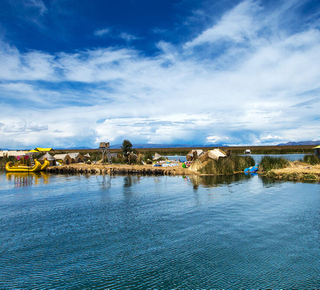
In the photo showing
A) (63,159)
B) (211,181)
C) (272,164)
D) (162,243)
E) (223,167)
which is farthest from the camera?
(63,159)

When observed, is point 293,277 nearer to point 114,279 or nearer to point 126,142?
point 114,279

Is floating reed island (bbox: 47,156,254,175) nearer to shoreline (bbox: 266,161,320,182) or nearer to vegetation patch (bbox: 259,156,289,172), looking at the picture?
vegetation patch (bbox: 259,156,289,172)

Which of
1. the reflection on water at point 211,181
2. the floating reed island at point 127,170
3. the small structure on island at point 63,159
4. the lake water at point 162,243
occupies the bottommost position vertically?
the lake water at point 162,243

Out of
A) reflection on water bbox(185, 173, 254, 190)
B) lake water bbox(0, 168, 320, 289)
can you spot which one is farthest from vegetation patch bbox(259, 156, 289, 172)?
lake water bbox(0, 168, 320, 289)

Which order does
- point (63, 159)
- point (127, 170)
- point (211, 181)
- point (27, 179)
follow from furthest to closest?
point (63, 159)
point (127, 170)
point (27, 179)
point (211, 181)

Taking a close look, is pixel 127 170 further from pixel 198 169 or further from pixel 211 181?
pixel 211 181

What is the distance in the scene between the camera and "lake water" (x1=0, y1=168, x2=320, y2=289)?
24.8ft

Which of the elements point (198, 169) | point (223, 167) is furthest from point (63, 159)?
point (223, 167)

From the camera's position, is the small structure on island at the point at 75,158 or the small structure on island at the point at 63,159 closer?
the small structure on island at the point at 63,159

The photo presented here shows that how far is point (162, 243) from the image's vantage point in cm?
1002

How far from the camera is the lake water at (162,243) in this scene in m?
7.56

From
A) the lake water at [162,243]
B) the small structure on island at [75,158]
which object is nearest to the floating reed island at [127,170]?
the small structure on island at [75,158]

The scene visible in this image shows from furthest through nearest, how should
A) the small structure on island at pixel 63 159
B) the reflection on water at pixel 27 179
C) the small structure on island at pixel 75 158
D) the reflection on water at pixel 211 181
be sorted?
1. the small structure on island at pixel 75 158
2. the small structure on island at pixel 63 159
3. the reflection on water at pixel 27 179
4. the reflection on water at pixel 211 181

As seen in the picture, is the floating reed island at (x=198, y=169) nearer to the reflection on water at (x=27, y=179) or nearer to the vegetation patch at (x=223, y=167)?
the vegetation patch at (x=223, y=167)
